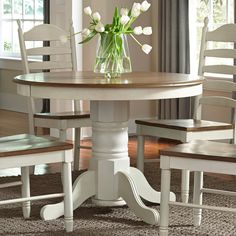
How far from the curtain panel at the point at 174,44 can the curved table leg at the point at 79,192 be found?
2716 millimetres

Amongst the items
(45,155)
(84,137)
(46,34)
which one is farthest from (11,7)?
(45,155)

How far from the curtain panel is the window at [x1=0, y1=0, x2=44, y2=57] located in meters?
2.54

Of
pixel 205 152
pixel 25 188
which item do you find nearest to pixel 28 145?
pixel 25 188

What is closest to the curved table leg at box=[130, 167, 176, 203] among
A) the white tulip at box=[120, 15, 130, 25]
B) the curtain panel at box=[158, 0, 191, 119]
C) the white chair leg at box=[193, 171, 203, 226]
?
the white chair leg at box=[193, 171, 203, 226]

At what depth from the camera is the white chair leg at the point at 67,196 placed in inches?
148

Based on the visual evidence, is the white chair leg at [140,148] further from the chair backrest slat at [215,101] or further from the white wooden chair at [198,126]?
the chair backrest slat at [215,101]

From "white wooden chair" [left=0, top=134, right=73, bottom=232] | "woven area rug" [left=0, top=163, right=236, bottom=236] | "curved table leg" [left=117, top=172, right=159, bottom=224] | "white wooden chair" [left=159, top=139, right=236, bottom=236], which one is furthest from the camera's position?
"curved table leg" [left=117, top=172, right=159, bottom=224]

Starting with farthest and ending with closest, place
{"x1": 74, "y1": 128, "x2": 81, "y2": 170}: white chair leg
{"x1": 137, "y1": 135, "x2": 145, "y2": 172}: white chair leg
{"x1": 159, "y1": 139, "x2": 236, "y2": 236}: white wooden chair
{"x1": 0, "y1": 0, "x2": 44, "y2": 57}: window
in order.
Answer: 1. {"x1": 0, "y1": 0, "x2": 44, "y2": 57}: window
2. {"x1": 74, "y1": 128, "x2": 81, "y2": 170}: white chair leg
3. {"x1": 137, "y1": 135, "x2": 145, "y2": 172}: white chair leg
4. {"x1": 159, "y1": 139, "x2": 236, "y2": 236}: white wooden chair

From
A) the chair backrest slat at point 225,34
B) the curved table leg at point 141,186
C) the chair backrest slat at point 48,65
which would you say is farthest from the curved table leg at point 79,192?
the chair backrest slat at point 225,34

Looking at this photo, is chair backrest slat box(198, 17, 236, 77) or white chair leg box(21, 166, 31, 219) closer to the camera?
white chair leg box(21, 166, 31, 219)

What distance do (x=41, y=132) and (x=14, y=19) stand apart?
2.19 m

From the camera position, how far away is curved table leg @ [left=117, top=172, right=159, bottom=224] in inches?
156

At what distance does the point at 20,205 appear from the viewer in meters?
4.43

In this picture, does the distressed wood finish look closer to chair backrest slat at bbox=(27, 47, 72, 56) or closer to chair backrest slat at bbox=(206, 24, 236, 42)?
chair backrest slat at bbox=(27, 47, 72, 56)
